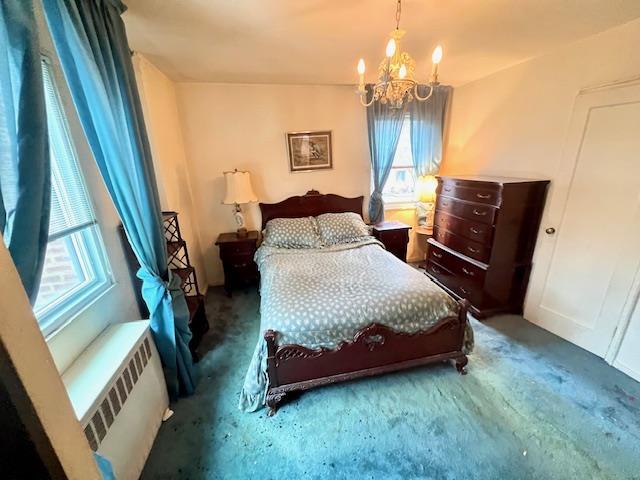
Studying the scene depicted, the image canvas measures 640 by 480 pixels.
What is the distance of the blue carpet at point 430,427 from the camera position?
1.33 metres

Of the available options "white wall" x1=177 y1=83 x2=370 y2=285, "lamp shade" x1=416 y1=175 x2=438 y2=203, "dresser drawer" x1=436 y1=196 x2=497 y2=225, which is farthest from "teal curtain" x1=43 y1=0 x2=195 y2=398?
"lamp shade" x1=416 y1=175 x2=438 y2=203

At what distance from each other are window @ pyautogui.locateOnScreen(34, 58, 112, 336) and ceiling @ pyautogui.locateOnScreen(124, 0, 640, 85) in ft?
2.61

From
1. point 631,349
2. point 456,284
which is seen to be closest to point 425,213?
point 456,284

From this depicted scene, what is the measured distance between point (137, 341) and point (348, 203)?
2640 mm

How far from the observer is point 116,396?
1.18 m

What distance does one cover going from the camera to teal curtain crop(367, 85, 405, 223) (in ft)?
10.3

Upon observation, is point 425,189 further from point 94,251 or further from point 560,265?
point 94,251

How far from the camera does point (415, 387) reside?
1787 millimetres

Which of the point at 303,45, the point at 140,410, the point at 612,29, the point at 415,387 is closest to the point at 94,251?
the point at 140,410

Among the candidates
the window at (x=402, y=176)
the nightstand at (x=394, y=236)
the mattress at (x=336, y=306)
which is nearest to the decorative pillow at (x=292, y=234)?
the mattress at (x=336, y=306)

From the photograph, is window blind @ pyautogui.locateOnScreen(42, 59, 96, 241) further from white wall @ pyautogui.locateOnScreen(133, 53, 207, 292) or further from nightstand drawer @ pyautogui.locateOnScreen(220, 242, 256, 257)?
nightstand drawer @ pyautogui.locateOnScreen(220, 242, 256, 257)

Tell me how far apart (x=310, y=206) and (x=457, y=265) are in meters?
1.80

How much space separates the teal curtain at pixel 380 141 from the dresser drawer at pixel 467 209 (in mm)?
743

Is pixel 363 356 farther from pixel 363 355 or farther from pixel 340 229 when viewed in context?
pixel 340 229
